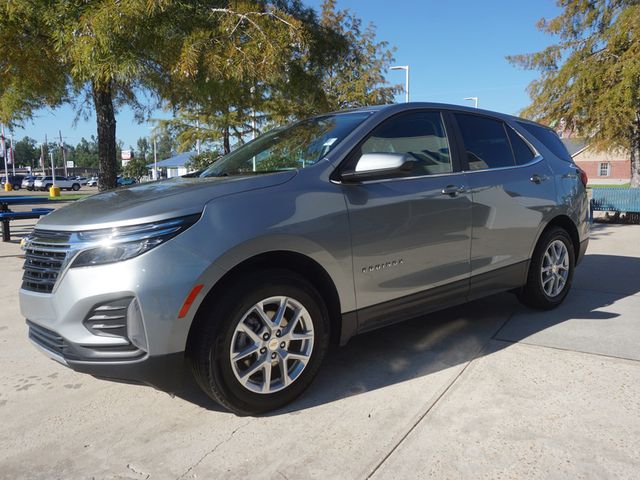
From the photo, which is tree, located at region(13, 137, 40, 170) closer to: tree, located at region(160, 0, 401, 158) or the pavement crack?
tree, located at region(160, 0, 401, 158)

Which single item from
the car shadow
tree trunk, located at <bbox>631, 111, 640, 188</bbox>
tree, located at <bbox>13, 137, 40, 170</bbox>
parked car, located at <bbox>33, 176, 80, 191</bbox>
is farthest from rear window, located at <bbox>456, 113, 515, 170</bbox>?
tree, located at <bbox>13, 137, 40, 170</bbox>

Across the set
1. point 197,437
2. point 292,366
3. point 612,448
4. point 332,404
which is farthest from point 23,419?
point 612,448

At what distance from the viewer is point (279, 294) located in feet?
9.13

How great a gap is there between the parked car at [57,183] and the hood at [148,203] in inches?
2237

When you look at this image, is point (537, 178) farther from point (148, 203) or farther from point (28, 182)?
point (28, 182)

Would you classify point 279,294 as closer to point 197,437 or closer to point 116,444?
point 197,437

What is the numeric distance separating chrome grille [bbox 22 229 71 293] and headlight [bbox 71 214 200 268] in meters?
0.15

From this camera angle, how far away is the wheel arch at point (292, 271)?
8.55ft

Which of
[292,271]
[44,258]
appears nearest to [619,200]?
[292,271]

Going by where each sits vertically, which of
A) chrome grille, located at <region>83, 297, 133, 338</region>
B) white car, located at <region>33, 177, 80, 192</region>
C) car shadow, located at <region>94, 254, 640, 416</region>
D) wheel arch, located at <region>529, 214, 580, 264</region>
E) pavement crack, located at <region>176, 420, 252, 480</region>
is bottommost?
pavement crack, located at <region>176, 420, 252, 480</region>

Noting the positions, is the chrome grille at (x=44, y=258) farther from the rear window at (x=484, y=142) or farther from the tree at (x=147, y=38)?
the tree at (x=147, y=38)

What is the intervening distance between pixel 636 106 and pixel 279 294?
16792 millimetres

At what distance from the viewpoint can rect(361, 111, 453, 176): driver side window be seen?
3.47 m

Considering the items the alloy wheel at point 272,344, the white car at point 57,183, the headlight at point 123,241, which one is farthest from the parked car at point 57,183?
the alloy wheel at point 272,344
